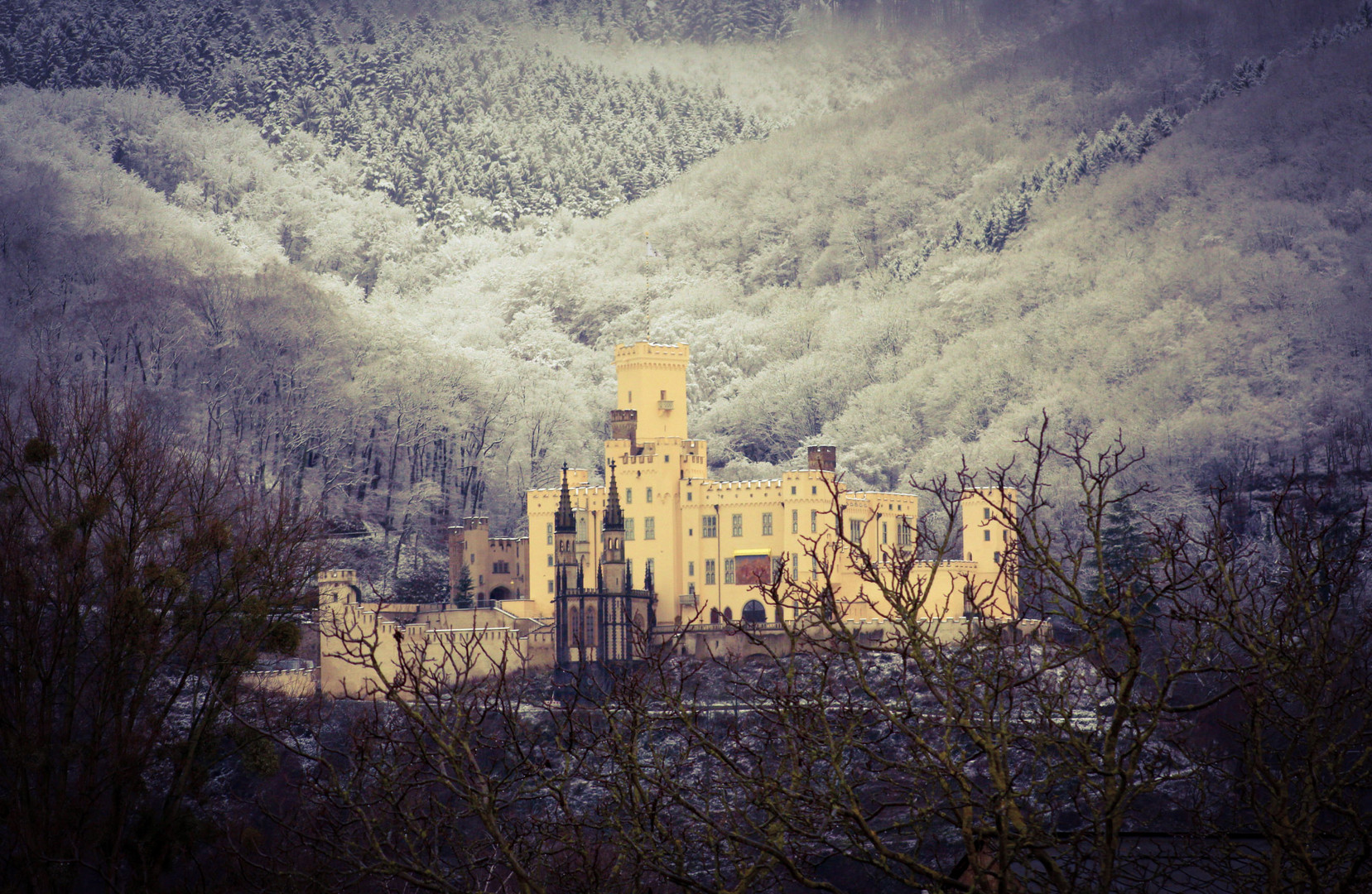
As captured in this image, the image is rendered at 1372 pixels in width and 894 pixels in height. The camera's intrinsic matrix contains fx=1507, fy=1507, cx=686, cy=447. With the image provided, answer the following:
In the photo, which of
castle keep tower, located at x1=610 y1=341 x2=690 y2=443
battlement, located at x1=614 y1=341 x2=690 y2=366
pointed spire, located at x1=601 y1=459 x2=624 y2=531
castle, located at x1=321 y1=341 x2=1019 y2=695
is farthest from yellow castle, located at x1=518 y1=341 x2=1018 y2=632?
battlement, located at x1=614 y1=341 x2=690 y2=366

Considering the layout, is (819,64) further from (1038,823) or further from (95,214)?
(1038,823)

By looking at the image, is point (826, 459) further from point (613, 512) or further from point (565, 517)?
point (565, 517)

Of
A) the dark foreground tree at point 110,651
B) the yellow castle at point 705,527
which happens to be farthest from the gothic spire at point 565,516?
the dark foreground tree at point 110,651

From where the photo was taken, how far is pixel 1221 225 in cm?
10194

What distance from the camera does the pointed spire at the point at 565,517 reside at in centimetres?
6316

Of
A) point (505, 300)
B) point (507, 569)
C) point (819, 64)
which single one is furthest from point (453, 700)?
point (819, 64)

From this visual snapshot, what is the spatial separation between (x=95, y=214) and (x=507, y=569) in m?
46.3

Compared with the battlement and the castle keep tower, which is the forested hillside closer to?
the castle keep tower

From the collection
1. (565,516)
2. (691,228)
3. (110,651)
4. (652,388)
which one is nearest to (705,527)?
(565,516)

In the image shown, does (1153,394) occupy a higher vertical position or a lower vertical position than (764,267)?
lower

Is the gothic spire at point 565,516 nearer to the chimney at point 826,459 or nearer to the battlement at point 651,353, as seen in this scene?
the battlement at point 651,353

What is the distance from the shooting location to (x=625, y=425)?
226ft

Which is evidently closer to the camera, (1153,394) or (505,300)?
(1153,394)

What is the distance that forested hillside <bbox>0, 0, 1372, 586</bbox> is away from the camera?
8319 cm
